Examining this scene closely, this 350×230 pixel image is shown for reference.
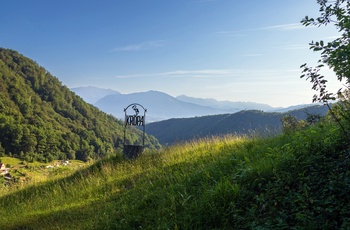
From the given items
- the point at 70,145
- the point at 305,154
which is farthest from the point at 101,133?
the point at 305,154

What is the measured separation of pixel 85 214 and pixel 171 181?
2326 millimetres

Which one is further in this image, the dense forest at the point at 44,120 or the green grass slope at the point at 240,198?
the dense forest at the point at 44,120

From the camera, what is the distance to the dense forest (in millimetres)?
111812

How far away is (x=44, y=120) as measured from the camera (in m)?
136

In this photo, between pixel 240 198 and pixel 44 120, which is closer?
pixel 240 198

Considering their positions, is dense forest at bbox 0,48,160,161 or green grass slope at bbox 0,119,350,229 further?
dense forest at bbox 0,48,160,161

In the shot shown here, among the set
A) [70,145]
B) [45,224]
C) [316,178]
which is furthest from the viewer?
[70,145]

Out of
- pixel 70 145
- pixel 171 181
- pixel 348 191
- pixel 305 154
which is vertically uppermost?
pixel 305 154

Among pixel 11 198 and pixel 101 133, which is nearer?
pixel 11 198

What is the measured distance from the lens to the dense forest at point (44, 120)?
11181cm

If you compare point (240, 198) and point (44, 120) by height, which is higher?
point (44, 120)

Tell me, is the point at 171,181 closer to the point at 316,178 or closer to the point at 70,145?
the point at 316,178

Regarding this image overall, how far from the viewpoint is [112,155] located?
1220 cm

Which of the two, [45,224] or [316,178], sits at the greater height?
[316,178]
